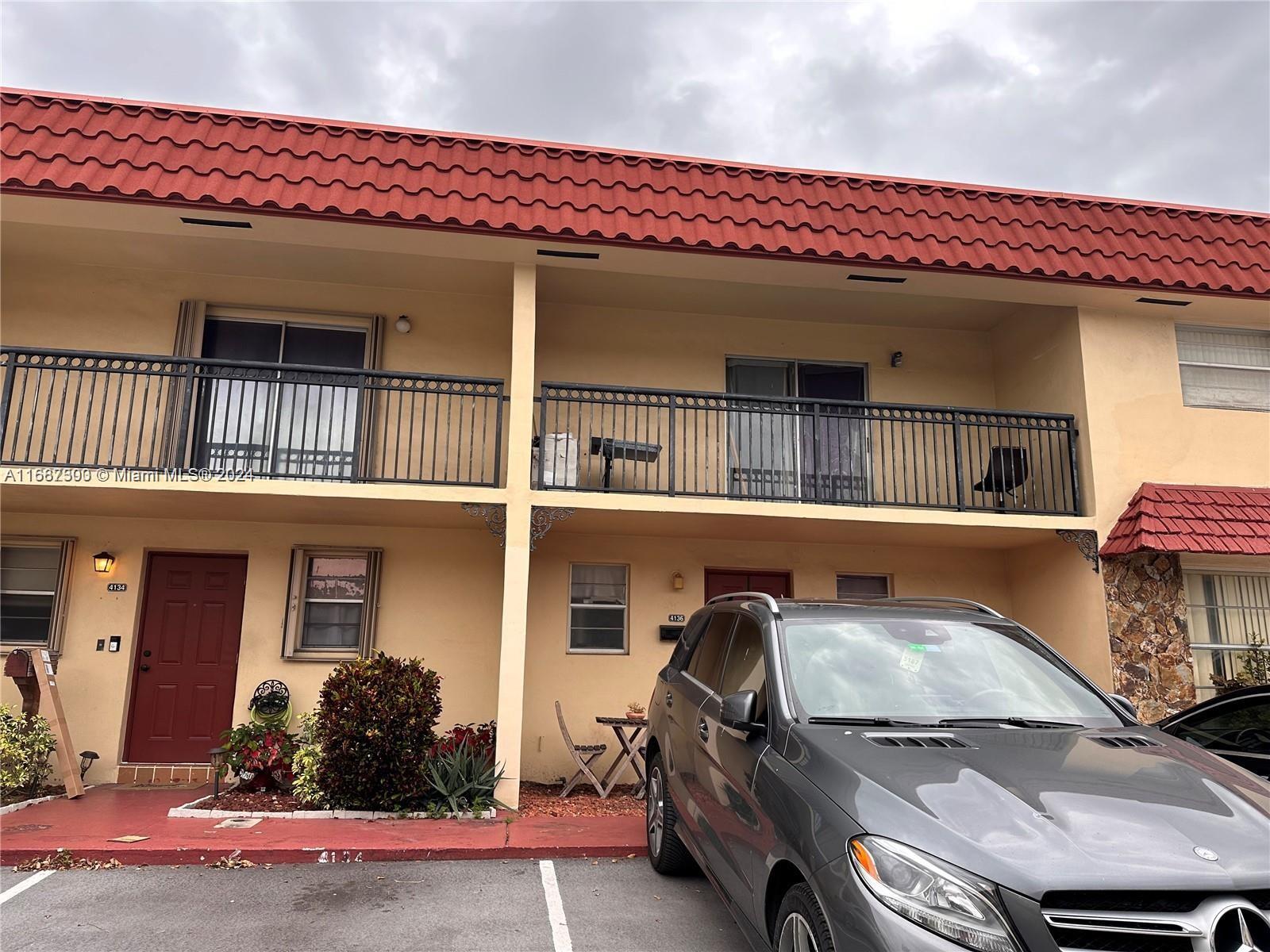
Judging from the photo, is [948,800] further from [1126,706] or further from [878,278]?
[878,278]

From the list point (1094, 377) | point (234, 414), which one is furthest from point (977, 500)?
point (234, 414)

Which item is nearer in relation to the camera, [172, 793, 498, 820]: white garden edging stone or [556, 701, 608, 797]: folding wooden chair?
[172, 793, 498, 820]: white garden edging stone

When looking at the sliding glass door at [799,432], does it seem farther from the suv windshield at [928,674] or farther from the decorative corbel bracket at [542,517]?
the suv windshield at [928,674]

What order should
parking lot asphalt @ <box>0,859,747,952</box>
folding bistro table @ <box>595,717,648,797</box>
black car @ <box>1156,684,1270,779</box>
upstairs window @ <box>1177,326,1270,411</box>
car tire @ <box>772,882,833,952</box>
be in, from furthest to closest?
upstairs window @ <box>1177,326,1270,411</box> < folding bistro table @ <box>595,717,648,797</box> < black car @ <box>1156,684,1270,779</box> < parking lot asphalt @ <box>0,859,747,952</box> < car tire @ <box>772,882,833,952</box>

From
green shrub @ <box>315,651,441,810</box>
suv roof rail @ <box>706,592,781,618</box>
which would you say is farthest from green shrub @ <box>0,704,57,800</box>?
suv roof rail @ <box>706,592,781,618</box>

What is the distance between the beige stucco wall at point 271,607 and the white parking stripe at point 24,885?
3.32 metres

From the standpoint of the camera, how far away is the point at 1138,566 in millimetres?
8734

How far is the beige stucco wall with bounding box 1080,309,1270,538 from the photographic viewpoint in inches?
353

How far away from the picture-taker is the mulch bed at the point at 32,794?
24.7 feet

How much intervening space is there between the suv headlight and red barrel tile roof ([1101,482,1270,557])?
23.0 feet

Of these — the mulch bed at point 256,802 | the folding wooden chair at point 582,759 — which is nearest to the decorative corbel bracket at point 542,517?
the folding wooden chair at point 582,759

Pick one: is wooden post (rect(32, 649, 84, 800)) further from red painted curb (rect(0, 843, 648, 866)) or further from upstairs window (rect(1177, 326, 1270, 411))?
upstairs window (rect(1177, 326, 1270, 411))

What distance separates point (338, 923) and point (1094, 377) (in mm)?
8984

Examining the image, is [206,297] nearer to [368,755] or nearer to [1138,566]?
[368,755]
